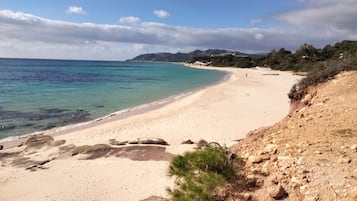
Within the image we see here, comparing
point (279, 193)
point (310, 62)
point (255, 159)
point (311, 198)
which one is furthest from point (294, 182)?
point (310, 62)

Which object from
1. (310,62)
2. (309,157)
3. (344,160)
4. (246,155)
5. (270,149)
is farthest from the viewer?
(310,62)

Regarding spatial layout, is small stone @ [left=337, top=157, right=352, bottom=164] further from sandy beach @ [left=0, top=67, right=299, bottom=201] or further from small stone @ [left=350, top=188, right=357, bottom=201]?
sandy beach @ [left=0, top=67, right=299, bottom=201]

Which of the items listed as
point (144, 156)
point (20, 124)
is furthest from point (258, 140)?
point (20, 124)

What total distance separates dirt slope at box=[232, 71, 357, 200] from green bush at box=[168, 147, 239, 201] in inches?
15.5

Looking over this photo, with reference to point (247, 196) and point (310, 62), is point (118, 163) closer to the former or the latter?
point (247, 196)

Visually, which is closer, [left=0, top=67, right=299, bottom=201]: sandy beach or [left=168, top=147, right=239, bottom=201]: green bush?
[left=168, top=147, right=239, bottom=201]: green bush

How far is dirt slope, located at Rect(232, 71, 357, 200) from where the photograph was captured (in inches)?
194

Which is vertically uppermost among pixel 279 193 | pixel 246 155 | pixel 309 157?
pixel 309 157

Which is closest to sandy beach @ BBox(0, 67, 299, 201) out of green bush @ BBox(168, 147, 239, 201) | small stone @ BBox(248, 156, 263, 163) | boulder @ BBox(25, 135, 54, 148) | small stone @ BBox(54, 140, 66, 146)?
small stone @ BBox(54, 140, 66, 146)

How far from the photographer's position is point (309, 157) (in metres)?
5.67

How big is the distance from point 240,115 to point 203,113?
248cm

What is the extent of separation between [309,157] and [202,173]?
1.79 meters

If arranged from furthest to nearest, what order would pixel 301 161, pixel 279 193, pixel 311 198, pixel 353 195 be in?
1. pixel 301 161
2. pixel 279 193
3. pixel 311 198
4. pixel 353 195

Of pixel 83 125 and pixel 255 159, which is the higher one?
pixel 255 159
